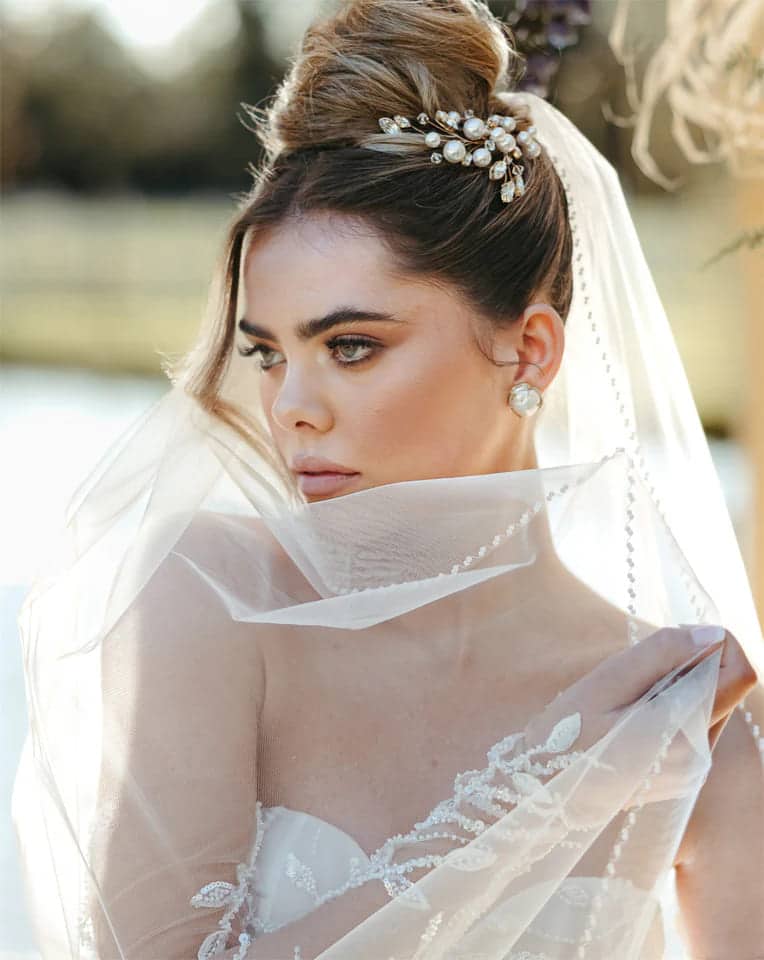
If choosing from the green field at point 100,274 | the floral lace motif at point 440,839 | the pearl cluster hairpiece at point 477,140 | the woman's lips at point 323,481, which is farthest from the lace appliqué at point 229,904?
the green field at point 100,274

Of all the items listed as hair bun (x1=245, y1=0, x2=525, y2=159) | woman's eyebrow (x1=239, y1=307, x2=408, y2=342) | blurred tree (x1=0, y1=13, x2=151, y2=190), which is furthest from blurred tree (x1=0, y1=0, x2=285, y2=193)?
woman's eyebrow (x1=239, y1=307, x2=408, y2=342)

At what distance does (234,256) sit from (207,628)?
0.55m

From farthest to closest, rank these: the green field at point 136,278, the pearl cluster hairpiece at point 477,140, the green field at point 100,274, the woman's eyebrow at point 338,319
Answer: the green field at point 100,274 → the green field at point 136,278 → the pearl cluster hairpiece at point 477,140 → the woman's eyebrow at point 338,319

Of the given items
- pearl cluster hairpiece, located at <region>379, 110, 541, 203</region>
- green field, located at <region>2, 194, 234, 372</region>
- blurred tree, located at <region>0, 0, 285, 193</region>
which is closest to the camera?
pearl cluster hairpiece, located at <region>379, 110, 541, 203</region>

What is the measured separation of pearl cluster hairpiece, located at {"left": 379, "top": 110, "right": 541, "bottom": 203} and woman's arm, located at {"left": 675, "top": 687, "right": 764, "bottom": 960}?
80 cm

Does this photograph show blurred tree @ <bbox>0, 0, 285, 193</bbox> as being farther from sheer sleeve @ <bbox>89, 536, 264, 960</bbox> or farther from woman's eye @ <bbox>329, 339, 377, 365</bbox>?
sheer sleeve @ <bbox>89, 536, 264, 960</bbox>

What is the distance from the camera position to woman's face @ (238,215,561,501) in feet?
5.57

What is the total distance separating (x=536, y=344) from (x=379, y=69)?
1.45 ft

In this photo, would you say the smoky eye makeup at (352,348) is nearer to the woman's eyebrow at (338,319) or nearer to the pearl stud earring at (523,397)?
the woman's eyebrow at (338,319)

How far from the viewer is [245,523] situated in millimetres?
1786

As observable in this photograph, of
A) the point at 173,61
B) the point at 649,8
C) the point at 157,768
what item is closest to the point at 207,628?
the point at 157,768

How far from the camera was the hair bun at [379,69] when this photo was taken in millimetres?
1808

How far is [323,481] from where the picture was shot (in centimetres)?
172

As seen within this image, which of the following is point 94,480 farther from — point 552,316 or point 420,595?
point 552,316
